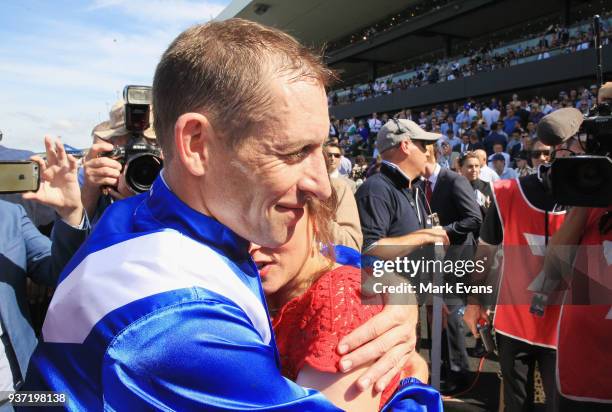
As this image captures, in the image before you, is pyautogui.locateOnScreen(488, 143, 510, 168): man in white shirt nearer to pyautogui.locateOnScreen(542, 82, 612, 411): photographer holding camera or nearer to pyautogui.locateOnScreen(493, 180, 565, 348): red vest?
pyautogui.locateOnScreen(493, 180, 565, 348): red vest

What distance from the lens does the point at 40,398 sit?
0.92 metres

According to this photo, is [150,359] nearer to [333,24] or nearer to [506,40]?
[506,40]

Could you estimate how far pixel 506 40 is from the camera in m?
25.2

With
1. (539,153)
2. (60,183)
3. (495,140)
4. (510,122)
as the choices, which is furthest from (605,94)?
(510,122)

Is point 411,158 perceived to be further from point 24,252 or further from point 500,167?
point 500,167

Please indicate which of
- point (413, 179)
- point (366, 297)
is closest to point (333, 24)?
point (413, 179)

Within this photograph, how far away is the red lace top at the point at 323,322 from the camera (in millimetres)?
974

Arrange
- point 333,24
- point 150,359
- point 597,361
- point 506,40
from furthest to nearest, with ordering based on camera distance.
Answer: point 333,24, point 506,40, point 597,361, point 150,359

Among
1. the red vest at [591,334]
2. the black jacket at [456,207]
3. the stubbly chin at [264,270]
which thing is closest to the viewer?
the stubbly chin at [264,270]

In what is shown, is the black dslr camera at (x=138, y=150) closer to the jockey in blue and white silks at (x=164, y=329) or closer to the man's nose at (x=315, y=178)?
the jockey in blue and white silks at (x=164, y=329)

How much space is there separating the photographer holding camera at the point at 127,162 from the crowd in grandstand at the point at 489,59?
601 inches

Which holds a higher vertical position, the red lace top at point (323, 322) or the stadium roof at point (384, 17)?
the stadium roof at point (384, 17)

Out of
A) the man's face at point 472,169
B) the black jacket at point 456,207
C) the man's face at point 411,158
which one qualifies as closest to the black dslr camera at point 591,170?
the man's face at point 411,158

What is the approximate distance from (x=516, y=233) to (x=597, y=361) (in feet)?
2.64
